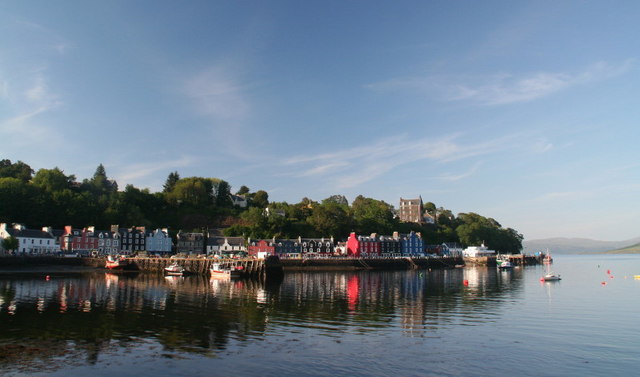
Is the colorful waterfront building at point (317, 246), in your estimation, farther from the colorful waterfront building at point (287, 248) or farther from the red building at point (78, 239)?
the red building at point (78, 239)

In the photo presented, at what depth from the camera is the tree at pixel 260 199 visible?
178 meters

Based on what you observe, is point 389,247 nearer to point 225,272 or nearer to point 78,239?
point 225,272

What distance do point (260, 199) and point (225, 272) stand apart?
105970 millimetres

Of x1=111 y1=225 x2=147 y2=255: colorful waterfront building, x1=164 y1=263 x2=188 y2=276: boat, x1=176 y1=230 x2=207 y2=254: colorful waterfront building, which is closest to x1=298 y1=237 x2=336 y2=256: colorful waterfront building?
x1=176 y1=230 x2=207 y2=254: colorful waterfront building

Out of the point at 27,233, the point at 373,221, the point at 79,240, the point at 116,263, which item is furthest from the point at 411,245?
the point at 27,233

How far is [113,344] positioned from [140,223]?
112m

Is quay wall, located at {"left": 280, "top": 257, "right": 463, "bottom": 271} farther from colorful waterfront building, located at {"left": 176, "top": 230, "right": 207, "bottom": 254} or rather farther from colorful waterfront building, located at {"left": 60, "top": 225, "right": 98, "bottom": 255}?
colorful waterfront building, located at {"left": 60, "top": 225, "right": 98, "bottom": 255}

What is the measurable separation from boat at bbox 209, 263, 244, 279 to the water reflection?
79.8 feet

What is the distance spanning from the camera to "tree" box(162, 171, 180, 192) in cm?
16812

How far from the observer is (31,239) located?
9681cm

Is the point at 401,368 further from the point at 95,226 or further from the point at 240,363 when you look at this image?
the point at 95,226

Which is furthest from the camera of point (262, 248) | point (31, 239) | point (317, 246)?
point (317, 246)

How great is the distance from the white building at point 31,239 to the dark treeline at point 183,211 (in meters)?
10.9

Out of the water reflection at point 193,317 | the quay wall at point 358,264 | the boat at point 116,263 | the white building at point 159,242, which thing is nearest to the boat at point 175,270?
the boat at point 116,263
